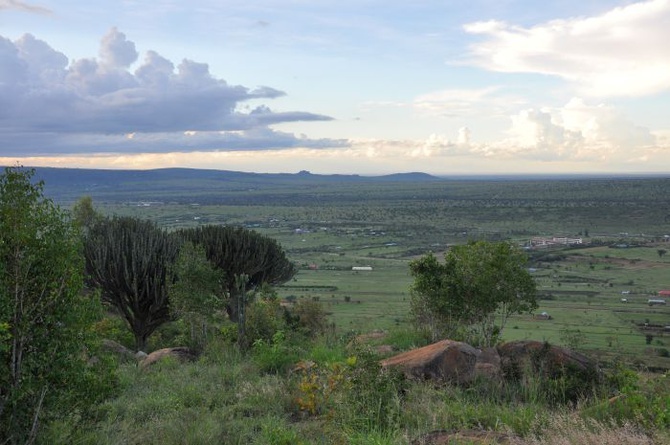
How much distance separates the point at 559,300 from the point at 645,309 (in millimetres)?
6970

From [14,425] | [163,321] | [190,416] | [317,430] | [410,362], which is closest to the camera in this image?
[14,425]

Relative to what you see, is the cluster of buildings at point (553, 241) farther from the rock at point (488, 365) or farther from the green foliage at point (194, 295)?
the rock at point (488, 365)

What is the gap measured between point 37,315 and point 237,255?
16.6m

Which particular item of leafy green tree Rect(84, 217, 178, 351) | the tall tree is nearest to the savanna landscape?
leafy green tree Rect(84, 217, 178, 351)

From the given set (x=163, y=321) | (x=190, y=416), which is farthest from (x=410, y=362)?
(x=163, y=321)

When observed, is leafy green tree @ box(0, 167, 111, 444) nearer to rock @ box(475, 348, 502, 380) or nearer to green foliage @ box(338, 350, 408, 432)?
green foliage @ box(338, 350, 408, 432)

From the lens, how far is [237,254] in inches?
867

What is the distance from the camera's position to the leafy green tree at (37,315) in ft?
17.6

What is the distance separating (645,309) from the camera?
46.0 m

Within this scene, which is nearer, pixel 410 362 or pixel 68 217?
pixel 68 217

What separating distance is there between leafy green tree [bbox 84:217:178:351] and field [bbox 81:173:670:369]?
695cm

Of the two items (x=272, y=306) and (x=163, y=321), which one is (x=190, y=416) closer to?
(x=272, y=306)

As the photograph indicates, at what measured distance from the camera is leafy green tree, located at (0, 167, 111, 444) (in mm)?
5352

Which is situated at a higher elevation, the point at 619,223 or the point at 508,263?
the point at 508,263
